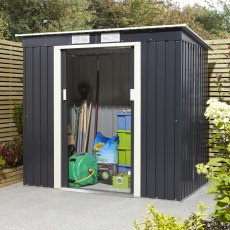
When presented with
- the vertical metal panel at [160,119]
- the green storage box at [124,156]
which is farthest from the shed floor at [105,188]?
the vertical metal panel at [160,119]

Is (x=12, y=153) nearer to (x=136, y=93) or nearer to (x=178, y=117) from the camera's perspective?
(x=136, y=93)

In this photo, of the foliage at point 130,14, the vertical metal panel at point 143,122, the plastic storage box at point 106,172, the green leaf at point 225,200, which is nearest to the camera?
the green leaf at point 225,200

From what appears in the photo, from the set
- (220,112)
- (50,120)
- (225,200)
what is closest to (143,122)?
(50,120)

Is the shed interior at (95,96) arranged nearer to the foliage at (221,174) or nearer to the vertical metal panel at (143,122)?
the vertical metal panel at (143,122)

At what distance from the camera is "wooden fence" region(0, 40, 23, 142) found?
25.7ft

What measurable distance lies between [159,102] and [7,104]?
9.96 feet

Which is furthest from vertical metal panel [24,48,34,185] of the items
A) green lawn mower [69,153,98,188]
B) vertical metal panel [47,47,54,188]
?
green lawn mower [69,153,98,188]

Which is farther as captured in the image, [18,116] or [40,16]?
[40,16]

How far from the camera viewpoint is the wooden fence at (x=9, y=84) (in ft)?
25.7

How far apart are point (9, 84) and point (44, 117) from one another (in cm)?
138

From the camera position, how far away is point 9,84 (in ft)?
26.2

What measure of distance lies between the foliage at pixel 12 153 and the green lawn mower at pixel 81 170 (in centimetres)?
104

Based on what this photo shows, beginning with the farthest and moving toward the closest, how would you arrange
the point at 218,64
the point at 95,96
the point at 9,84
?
1. the point at 95,96
2. the point at 9,84
3. the point at 218,64

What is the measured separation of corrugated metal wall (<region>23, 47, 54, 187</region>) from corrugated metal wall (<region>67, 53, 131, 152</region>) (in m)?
1.11
